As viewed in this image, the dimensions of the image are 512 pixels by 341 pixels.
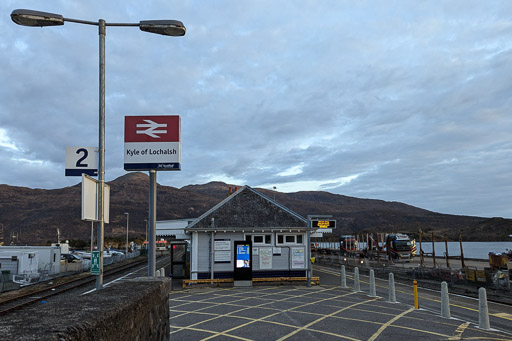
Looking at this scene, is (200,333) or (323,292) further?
(323,292)

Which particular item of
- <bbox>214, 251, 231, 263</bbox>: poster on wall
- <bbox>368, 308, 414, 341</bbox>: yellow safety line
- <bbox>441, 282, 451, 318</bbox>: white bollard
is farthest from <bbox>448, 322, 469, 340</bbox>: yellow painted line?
<bbox>214, 251, 231, 263</bbox>: poster on wall

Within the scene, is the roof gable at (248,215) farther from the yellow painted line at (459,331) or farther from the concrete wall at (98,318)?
the concrete wall at (98,318)

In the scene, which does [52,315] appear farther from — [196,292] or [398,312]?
[196,292]

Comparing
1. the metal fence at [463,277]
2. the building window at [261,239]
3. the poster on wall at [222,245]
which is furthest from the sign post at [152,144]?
Result: the metal fence at [463,277]

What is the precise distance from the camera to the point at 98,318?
366 cm

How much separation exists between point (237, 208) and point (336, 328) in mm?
14168

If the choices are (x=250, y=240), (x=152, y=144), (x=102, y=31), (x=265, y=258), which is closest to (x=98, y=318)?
(x=102, y=31)

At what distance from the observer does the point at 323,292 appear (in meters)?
19.9

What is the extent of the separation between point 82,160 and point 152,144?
403cm

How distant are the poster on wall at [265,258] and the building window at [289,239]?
844mm

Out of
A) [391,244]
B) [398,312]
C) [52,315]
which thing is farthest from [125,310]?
[391,244]

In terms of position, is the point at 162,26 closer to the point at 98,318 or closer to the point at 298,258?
the point at 98,318

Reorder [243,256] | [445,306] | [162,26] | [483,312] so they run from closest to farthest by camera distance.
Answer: [162,26]
[483,312]
[445,306]
[243,256]

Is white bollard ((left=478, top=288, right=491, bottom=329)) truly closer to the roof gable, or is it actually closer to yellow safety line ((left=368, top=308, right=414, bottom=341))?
yellow safety line ((left=368, top=308, right=414, bottom=341))
